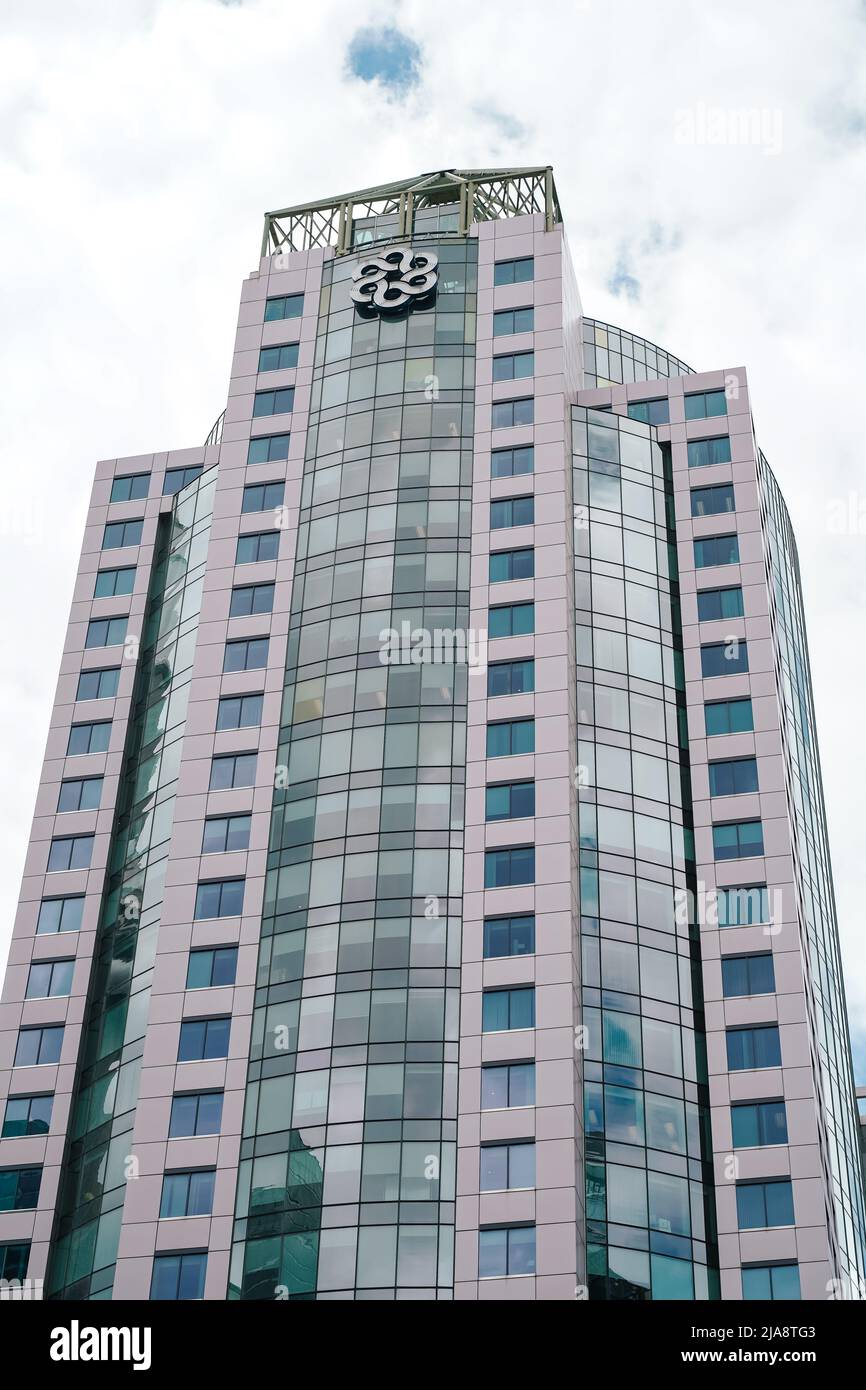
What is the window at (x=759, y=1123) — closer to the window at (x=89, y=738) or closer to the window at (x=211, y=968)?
the window at (x=211, y=968)

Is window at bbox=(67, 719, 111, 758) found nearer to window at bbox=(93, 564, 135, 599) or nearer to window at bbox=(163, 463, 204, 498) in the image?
window at bbox=(93, 564, 135, 599)

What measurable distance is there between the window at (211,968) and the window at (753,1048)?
23.3 m

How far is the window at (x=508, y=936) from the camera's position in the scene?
252 ft

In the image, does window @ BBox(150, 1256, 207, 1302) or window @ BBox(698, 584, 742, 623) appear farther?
window @ BBox(698, 584, 742, 623)

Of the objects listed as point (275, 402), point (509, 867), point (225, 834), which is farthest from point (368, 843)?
point (275, 402)

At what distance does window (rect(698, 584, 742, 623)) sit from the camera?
296 feet

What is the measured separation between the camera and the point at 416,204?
10662cm

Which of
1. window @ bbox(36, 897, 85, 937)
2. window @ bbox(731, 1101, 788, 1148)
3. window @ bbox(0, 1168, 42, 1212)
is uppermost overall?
window @ bbox(36, 897, 85, 937)

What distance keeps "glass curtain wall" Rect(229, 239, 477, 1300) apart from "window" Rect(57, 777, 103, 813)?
1327 cm

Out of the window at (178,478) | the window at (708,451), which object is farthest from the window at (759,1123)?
the window at (178,478)

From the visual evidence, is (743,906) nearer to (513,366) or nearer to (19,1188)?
(513,366)

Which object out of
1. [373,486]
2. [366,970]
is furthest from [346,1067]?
[373,486]

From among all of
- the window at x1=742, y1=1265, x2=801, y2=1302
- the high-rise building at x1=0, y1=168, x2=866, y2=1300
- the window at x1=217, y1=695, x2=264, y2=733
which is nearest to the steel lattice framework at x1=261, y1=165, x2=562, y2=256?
the high-rise building at x1=0, y1=168, x2=866, y2=1300
